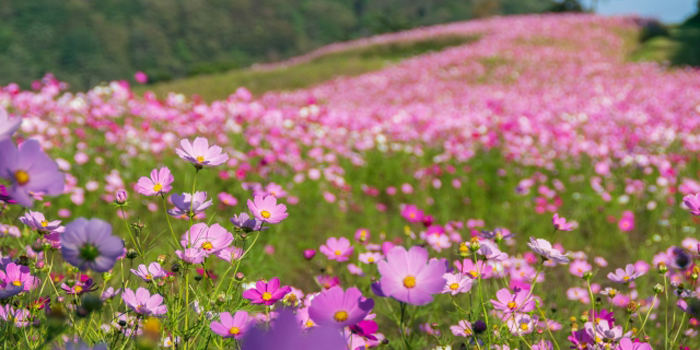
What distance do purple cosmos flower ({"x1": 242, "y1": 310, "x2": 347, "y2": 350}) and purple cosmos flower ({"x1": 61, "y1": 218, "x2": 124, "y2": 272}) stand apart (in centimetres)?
38

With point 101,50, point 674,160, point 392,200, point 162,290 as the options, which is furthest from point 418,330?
point 101,50

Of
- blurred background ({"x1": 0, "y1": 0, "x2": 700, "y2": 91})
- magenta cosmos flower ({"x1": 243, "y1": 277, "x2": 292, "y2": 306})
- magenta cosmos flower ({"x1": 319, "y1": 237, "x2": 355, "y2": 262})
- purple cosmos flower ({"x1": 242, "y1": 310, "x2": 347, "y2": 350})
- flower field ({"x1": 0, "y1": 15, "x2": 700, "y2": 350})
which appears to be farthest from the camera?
blurred background ({"x1": 0, "y1": 0, "x2": 700, "y2": 91})

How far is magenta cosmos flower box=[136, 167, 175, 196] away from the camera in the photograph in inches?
42.3

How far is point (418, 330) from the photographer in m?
1.96

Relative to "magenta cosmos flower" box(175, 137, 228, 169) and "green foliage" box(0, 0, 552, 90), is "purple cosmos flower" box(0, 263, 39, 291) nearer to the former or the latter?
"magenta cosmos flower" box(175, 137, 228, 169)

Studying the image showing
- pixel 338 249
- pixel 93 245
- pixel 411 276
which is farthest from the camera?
pixel 338 249

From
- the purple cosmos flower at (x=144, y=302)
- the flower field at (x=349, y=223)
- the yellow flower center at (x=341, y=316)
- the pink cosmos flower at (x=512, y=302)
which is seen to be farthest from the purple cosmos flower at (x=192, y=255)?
the pink cosmos flower at (x=512, y=302)

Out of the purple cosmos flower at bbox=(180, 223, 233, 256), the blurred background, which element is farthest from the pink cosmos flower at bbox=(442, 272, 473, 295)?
the blurred background

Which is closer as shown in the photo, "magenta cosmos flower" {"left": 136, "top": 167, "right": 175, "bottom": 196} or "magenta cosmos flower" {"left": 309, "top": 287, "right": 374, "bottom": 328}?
"magenta cosmos flower" {"left": 309, "top": 287, "right": 374, "bottom": 328}

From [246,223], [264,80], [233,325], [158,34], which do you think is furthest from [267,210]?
[158,34]

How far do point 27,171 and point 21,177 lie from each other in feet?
0.04

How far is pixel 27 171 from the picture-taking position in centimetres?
61

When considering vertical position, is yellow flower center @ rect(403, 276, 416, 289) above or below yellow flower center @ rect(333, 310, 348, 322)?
above

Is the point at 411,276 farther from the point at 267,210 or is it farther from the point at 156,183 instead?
the point at 156,183
